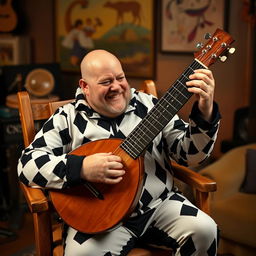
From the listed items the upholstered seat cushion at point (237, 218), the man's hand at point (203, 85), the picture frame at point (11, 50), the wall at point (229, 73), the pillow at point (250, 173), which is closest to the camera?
the man's hand at point (203, 85)

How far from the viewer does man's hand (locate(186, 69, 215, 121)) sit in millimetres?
1324

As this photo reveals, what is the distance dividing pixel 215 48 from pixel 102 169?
0.52m

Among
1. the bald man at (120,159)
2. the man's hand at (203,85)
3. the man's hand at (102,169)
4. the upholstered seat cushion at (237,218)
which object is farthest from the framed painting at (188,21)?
the man's hand at (102,169)

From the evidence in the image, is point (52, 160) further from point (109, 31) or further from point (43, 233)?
point (109, 31)

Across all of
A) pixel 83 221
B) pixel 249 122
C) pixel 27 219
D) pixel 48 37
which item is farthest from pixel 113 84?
pixel 48 37

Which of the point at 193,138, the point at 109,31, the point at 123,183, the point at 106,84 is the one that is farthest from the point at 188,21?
the point at 123,183

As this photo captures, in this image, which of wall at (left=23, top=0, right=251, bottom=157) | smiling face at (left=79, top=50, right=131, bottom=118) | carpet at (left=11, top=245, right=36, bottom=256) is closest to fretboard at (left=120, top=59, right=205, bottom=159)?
smiling face at (left=79, top=50, right=131, bottom=118)

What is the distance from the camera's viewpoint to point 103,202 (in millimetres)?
1446

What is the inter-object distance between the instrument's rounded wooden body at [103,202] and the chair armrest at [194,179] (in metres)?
0.22

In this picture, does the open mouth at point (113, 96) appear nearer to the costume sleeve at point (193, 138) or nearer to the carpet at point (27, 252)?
the costume sleeve at point (193, 138)

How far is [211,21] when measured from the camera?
2789mm

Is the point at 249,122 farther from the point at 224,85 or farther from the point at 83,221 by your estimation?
the point at 83,221

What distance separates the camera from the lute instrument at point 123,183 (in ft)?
4.57

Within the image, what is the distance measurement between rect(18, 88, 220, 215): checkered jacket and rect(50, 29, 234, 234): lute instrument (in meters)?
0.06
